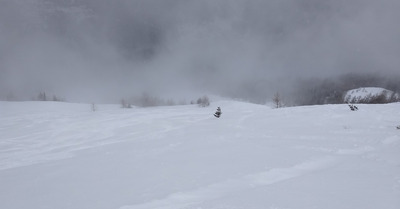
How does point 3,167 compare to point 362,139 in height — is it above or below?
below

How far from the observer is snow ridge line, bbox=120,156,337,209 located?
18.2 feet

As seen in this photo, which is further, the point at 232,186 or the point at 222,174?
the point at 222,174

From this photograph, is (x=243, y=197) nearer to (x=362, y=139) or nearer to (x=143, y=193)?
(x=143, y=193)

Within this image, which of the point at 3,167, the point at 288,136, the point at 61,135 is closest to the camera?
the point at 3,167

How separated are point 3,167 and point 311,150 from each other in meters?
13.6

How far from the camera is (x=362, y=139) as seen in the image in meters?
10.6

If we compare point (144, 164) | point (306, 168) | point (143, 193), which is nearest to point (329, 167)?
point (306, 168)

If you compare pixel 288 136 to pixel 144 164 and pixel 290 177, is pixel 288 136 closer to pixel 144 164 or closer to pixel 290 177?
pixel 290 177

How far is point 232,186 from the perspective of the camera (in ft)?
20.6

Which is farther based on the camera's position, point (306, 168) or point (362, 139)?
point (362, 139)

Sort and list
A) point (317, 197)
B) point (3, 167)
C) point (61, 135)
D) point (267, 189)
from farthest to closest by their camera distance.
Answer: point (61, 135)
point (3, 167)
point (267, 189)
point (317, 197)

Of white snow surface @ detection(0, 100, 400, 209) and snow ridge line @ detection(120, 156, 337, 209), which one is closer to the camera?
white snow surface @ detection(0, 100, 400, 209)

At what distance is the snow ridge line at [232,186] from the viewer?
5.55 meters

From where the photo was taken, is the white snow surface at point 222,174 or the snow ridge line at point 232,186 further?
the snow ridge line at point 232,186
